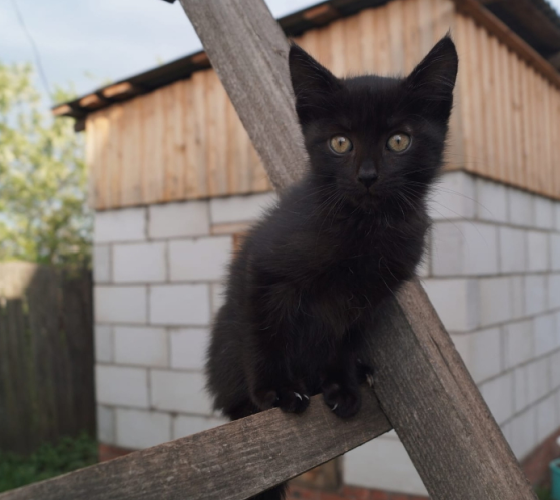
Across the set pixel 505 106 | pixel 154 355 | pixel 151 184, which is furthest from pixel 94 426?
pixel 505 106

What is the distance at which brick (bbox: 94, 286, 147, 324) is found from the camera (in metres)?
5.69

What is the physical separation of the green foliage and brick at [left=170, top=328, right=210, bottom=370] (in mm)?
1575

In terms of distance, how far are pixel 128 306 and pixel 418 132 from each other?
4.83 meters

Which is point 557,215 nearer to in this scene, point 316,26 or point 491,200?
point 491,200

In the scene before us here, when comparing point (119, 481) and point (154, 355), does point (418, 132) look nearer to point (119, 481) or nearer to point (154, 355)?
point (119, 481)

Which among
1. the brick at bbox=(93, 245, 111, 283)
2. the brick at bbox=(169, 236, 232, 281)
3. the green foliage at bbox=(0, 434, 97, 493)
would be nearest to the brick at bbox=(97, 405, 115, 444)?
the green foliage at bbox=(0, 434, 97, 493)

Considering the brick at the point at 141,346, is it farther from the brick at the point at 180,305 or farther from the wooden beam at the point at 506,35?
the wooden beam at the point at 506,35

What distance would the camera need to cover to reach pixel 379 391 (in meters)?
1.39

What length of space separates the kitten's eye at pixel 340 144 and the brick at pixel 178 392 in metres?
4.08

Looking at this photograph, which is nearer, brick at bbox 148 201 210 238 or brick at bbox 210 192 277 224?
brick at bbox 210 192 277 224

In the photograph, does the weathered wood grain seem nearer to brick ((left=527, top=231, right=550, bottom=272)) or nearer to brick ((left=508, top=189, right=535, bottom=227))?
brick ((left=508, top=189, right=535, bottom=227))

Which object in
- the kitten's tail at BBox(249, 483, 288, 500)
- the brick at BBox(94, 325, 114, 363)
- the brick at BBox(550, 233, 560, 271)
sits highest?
the brick at BBox(550, 233, 560, 271)

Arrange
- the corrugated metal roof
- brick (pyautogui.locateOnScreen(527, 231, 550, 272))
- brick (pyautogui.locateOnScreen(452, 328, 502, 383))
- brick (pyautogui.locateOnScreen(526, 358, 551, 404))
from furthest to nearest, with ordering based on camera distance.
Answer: brick (pyautogui.locateOnScreen(527, 231, 550, 272)), brick (pyautogui.locateOnScreen(526, 358, 551, 404)), the corrugated metal roof, brick (pyautogui.locateOnScreen(452, 328, 502, 383))

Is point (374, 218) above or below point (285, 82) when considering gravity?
below
